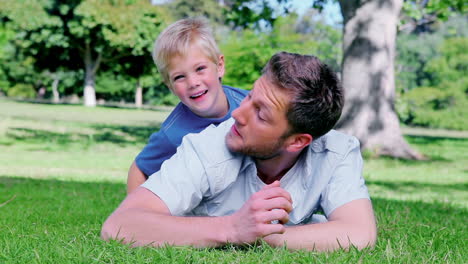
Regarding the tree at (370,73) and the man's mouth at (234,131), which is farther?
the tree at (370,73)

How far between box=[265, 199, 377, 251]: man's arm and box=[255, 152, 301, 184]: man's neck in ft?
1.19

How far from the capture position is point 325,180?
3109 mm

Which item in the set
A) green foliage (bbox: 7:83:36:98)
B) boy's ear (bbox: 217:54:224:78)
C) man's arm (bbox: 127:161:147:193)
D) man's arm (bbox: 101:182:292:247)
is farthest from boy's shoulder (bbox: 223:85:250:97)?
green foliage (bbox: 7:83:36:98)

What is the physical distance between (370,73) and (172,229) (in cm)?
1027

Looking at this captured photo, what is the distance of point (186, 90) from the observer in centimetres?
416

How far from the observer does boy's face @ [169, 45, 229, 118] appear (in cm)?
416

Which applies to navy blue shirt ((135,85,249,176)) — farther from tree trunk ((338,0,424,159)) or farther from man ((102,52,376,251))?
tree trunk ((338,0,424,159))

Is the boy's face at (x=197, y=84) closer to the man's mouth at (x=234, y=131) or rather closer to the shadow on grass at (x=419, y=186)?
the man's mouth at (x=234, y=131)

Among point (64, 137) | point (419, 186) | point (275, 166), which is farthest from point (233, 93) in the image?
point (64, 137)

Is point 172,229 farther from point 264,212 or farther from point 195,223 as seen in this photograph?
point 264,212

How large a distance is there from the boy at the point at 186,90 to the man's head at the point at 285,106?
118 centimetres

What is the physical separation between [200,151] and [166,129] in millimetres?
1107

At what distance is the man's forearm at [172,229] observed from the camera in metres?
2.84

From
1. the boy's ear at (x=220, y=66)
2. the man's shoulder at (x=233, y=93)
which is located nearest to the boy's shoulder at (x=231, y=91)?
the man's shoulder at (x=233, y=93)
